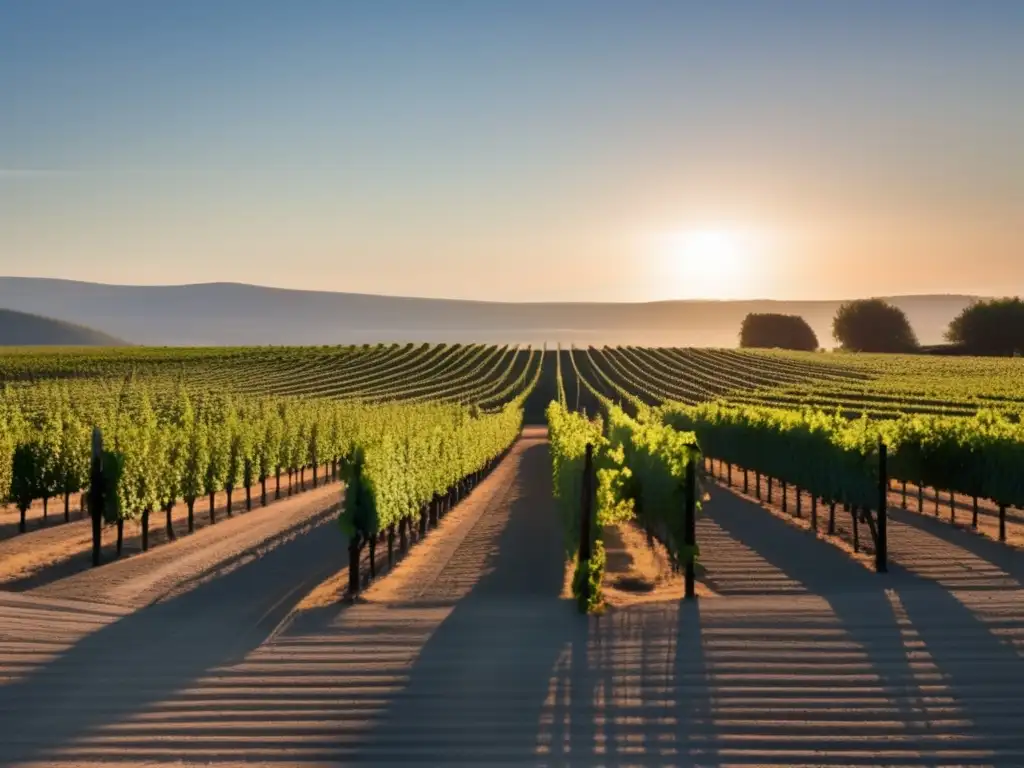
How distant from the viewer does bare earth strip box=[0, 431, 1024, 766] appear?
9969 mm

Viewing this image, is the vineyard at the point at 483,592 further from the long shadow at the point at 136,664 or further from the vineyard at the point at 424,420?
the vineyard at the point at 424,420

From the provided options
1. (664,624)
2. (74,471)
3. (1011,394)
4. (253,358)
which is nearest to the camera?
(664,624)

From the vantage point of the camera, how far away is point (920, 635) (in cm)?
1327

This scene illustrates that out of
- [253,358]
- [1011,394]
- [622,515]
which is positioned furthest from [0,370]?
[622,515]

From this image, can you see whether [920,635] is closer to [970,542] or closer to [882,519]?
[882,519]

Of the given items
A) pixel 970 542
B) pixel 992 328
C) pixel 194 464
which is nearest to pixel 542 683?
pixel 970 542

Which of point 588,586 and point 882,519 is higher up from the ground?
point 882,519

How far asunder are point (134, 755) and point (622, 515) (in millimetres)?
13728

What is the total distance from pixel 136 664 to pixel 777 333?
163m

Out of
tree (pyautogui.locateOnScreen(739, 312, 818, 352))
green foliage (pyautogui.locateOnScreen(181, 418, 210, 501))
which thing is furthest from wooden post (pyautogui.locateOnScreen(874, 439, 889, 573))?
tree (pyautogui.locateOnScreen(739, 312, 818, 352))

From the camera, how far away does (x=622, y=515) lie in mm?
22328

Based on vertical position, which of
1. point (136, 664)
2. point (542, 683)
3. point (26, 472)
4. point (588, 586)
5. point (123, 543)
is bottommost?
point (123, 543)

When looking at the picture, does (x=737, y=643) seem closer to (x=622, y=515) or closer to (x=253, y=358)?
(x=622, y=515)

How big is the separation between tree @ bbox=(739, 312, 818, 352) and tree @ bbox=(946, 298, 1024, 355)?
Answer: 29603 millimetres
